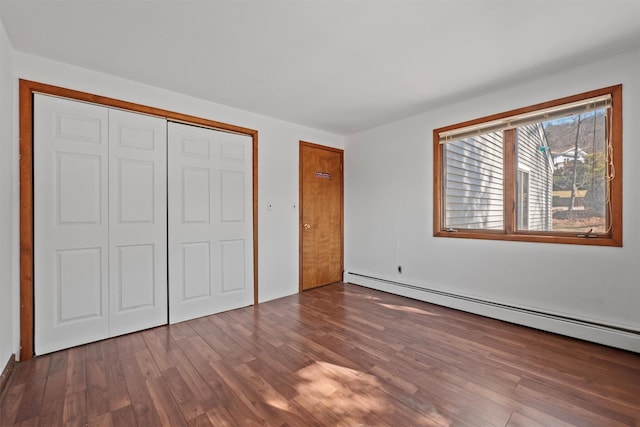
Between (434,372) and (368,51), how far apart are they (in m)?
2.56

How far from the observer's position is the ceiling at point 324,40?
1812 mm

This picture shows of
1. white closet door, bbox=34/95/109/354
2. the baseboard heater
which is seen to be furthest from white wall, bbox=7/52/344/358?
the baseboard heater

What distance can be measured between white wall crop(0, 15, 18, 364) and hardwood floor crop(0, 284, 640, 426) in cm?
35

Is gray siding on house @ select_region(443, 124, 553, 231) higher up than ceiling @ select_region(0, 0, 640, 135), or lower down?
lower down

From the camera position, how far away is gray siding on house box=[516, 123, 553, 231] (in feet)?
9.36

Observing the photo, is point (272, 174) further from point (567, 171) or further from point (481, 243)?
point (567, 171)

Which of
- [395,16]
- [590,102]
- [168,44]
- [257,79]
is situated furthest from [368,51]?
[590,102]

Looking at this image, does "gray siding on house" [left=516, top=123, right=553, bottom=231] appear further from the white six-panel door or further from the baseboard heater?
the white six-panel door

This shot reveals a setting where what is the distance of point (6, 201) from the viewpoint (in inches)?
80.4

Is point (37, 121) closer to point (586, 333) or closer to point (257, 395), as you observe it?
point (257, 395)

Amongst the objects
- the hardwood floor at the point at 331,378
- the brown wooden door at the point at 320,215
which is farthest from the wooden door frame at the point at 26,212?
the brown wooden door at the point at 320,215

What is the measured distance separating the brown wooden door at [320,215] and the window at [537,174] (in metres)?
1.66

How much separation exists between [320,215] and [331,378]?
2.74 metres

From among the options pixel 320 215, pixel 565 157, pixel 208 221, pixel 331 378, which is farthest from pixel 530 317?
pixel 208 221
